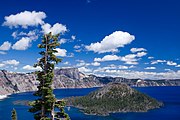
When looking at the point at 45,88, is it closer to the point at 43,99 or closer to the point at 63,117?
the point at 43,99

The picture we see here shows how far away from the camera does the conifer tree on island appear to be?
40.5m

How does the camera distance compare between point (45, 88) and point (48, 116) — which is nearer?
point (45, 88)

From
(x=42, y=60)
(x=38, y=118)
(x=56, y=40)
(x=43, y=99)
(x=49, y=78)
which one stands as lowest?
(x=38, y=118)

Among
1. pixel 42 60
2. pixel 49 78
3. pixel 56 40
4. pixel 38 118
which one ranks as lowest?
pixel 38 118

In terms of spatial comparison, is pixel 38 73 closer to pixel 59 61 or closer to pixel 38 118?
pixel 59 61

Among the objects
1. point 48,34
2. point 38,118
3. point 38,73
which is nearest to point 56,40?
point 48,34

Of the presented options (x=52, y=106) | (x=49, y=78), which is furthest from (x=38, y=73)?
(x=52, y=106)

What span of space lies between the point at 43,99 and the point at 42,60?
5.32 meters

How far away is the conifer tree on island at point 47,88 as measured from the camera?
4047 cm

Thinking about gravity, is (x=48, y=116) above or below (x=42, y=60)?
below

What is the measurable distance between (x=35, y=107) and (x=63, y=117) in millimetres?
4138

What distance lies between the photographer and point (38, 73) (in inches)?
1617

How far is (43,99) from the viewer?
4112cm

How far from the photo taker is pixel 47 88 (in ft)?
132
